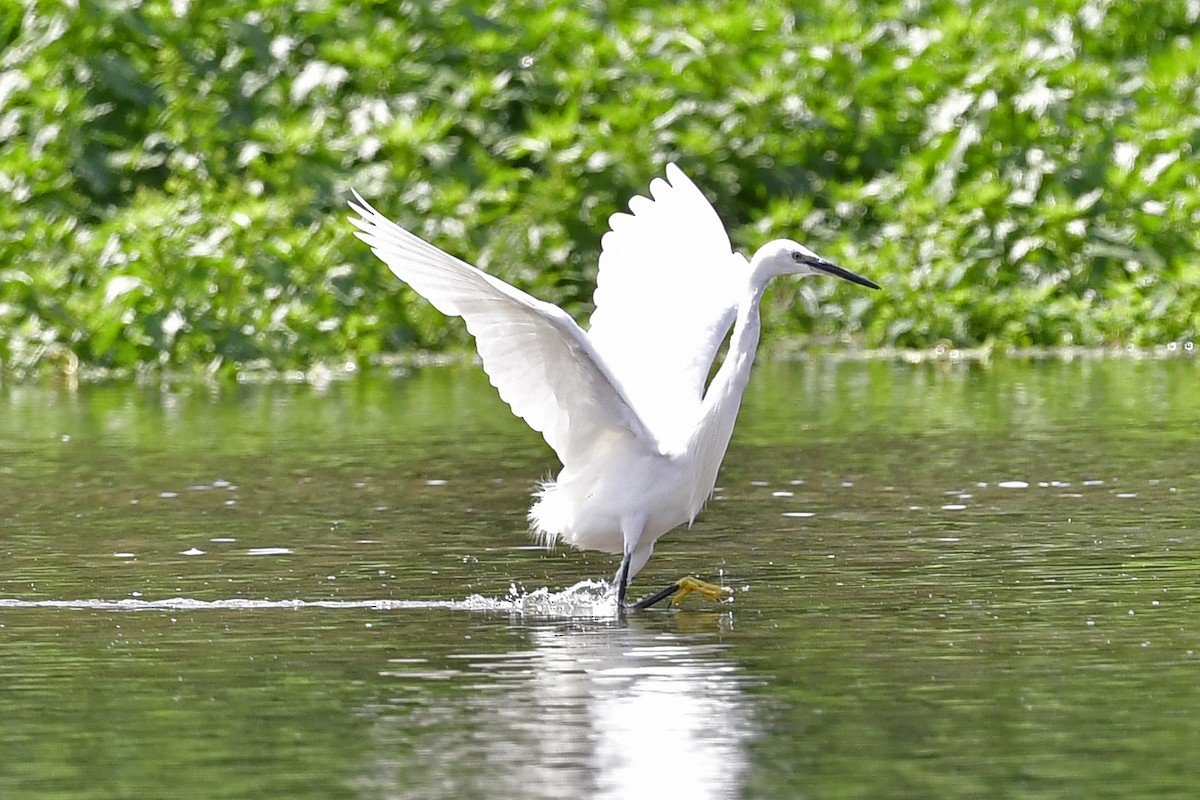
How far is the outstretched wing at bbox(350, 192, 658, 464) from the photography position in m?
9.29

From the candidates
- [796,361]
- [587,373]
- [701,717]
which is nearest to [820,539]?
[587,373]

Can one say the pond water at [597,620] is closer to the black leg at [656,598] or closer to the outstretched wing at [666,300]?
the black leg at [656,598]

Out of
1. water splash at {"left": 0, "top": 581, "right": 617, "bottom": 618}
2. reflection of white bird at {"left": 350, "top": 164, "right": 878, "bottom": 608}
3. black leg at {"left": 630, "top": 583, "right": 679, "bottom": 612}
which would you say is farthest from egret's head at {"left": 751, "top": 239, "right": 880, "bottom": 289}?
water splash at {"left": 0, "top": 581, "right": 617, "bottom": 618}

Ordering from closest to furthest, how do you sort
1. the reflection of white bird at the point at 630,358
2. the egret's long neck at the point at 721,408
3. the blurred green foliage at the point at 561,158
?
1. the reflection of white bird at the point at 630,358
2. the egret's long neck at the point at 721,408
3. the blurred green foliage at the point at 561,158

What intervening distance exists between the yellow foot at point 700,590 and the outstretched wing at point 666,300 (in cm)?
76

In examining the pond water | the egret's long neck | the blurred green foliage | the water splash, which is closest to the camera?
the pond water

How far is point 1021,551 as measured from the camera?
10.6 meters

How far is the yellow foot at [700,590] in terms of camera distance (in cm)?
973

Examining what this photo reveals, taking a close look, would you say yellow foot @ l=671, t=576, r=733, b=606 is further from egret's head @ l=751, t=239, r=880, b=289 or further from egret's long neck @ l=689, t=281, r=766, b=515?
egret's head @ l=751, t=239, r=880, b=289

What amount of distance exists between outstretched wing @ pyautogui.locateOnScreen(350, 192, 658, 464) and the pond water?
73 centimetres

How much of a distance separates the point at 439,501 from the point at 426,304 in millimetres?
10464

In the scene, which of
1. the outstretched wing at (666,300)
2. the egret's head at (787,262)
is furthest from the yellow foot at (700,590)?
the egret's head at (787,262)

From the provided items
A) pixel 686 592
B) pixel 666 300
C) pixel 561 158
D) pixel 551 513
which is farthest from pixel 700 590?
pixel 561 158

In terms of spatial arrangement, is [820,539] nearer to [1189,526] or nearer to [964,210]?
[1189,526]
